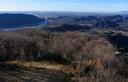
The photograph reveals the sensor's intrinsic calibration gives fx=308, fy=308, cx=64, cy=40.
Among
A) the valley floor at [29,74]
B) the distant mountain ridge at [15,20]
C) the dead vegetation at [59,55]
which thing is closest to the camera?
the valley floor at [29,74]

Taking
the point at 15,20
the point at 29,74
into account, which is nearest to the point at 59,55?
the point at 29,74

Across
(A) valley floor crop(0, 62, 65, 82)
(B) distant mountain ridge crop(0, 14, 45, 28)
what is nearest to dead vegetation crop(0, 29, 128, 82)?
(A) valley floor crop(0, 62, 65, 82)

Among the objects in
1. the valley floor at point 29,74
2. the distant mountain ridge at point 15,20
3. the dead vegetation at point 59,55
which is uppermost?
the valley floor at point 29,74

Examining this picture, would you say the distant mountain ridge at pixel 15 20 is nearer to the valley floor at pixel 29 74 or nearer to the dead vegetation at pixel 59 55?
the dead vegetation at pixel 59 55

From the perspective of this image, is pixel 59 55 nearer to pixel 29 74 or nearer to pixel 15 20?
pixel 29 74

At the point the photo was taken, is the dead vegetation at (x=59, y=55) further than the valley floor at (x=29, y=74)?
Yes

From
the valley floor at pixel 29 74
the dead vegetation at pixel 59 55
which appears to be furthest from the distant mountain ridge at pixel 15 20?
the valley floor at pixel 29 74

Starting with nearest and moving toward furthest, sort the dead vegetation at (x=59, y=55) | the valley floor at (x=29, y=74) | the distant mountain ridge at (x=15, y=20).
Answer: the valley floor at (x=29, y=74) → the dead vegetation at (x=59, y=55) → the distant mountain ridge at (x=15, y=20)

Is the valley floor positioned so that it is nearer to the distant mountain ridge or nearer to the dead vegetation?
the dead vegetation

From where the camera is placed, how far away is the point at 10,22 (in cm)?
13325

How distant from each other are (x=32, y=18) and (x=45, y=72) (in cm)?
12488

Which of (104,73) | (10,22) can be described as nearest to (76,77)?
(104,73)

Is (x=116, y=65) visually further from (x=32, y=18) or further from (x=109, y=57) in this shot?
(x=32, y=18)

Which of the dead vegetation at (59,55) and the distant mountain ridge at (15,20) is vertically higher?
the dead vegetation at (59,55)
